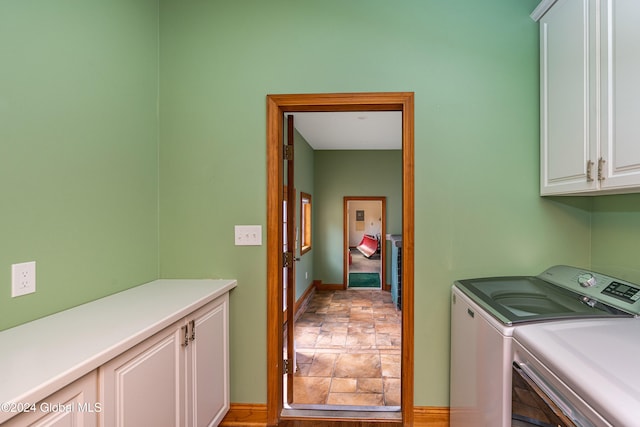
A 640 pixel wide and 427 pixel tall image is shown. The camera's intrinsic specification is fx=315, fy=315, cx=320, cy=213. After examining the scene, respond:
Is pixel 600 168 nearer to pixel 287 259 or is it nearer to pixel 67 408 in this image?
pixel 287 259

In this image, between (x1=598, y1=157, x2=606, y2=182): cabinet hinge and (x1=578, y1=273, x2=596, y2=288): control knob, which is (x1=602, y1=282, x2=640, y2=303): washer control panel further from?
(x1=598, y1=157, x2=606, y2=182): cabinet hinge

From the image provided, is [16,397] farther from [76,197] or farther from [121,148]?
[121,148]

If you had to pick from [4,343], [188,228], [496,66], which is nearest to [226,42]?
[188,228]

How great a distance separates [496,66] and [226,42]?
1.65 meters

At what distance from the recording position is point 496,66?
187cm

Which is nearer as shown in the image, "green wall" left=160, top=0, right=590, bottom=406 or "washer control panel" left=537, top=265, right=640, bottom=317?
"washer control panel" left=537, top=265, right=640, bottom=317

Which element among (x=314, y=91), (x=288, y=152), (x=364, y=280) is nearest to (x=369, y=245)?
(x=364, y=280)

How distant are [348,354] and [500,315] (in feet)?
7.30

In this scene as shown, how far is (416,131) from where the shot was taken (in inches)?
74.9

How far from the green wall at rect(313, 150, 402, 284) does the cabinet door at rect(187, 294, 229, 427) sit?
4.44 metres

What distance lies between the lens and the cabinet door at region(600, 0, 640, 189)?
1.19 meters

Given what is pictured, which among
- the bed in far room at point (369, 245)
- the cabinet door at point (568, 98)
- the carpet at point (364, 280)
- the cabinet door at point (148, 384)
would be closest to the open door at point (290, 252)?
the cabinet door at point (148, 384)

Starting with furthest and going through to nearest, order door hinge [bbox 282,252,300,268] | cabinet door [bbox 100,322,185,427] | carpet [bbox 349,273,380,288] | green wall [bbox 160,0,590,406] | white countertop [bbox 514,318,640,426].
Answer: carpet [bbox 349,273,380,288] < door hinge [bbox 282,252,300,268] < green wall [bbox 160,0,590,406] < cabinet door [bbox 100,322,185,427] < white countertop [bbox 514,318,640,426]

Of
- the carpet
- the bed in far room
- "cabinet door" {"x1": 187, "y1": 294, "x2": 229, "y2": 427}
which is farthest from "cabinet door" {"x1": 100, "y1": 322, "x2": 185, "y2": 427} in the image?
the bed in far room
